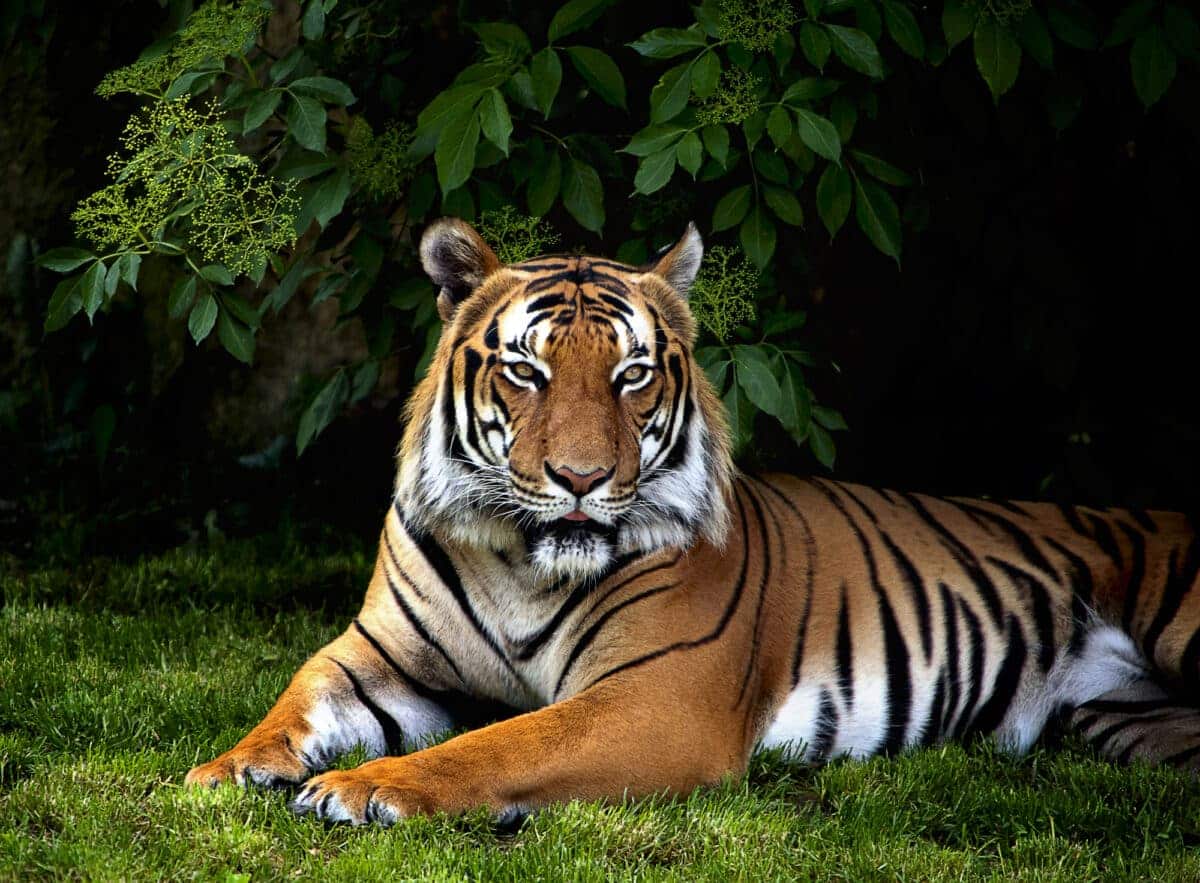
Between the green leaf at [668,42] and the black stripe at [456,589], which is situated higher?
the green leaf at [668,42]

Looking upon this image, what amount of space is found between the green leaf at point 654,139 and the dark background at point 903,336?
0.77 meters

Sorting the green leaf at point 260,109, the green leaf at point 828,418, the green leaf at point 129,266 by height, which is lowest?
the green leaf at point 828,418

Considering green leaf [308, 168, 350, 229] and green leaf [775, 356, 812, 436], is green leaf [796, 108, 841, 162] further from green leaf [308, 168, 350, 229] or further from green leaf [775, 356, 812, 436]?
green leaf [308, 168, 350, 229]

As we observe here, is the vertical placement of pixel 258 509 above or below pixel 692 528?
below

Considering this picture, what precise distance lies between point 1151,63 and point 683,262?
1.17m

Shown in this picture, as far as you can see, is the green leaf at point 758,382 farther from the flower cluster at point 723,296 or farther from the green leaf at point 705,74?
the green leaf at point 705,74

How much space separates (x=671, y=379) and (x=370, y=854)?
1296 mm

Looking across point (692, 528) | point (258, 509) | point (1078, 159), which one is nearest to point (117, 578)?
point (258, 509)

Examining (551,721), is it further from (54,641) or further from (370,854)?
(54,641)

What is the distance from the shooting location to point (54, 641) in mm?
4125

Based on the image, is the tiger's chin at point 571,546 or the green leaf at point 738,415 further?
the green leaf at point 738,415

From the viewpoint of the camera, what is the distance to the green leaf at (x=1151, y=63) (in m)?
3.29

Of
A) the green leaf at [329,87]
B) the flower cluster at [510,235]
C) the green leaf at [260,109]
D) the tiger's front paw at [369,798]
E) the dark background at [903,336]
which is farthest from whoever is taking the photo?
the dark background at [903,336]

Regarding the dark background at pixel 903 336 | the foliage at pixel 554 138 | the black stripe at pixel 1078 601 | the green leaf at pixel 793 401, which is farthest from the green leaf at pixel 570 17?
the black stripe at pixel 1078 601
